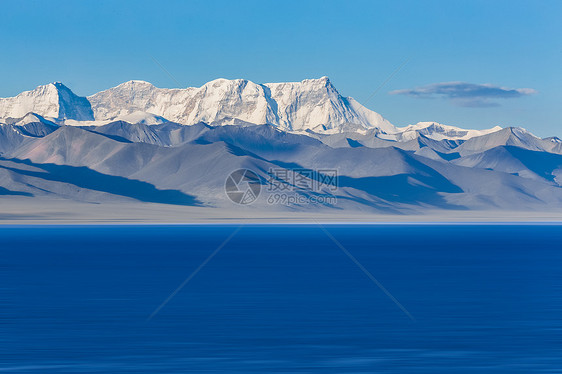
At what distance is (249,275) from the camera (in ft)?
236

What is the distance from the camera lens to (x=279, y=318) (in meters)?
44.6

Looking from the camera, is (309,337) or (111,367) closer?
(111,367)

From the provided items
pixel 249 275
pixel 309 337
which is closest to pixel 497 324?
pixel 309 337

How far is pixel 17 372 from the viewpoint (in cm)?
3119

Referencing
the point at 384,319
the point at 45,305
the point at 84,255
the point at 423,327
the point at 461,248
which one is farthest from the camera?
the point at 461,248

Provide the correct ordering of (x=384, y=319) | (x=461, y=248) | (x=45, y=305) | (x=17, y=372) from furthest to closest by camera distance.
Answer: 1. (x=461, y=248)
2. (x=45, y=305)
3. (x=384, y=319)
4. (x=17, y=372)

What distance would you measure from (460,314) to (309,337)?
1058 centimetres

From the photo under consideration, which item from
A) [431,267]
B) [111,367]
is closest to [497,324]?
[111,367]

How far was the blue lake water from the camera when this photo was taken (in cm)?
3338

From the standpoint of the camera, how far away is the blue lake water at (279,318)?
3338 cm

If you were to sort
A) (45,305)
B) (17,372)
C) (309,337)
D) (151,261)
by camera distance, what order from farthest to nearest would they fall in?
(151,261), (45,305), (309,337), (17,372)

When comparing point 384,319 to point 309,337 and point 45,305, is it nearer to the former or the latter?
point 309,337

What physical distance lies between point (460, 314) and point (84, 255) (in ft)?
203

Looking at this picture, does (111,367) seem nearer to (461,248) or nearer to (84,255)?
(84,255)
